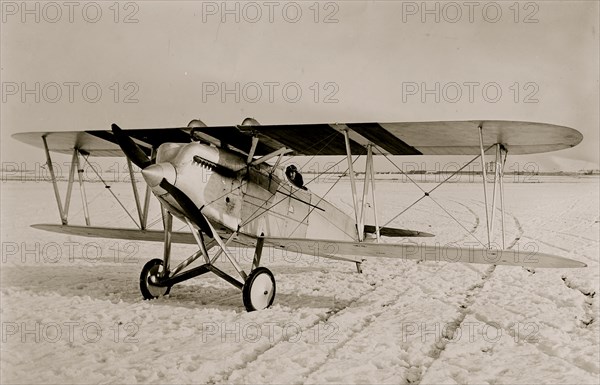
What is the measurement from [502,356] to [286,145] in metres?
4.17

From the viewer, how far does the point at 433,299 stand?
22.5ft

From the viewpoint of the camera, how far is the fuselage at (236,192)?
5.97m

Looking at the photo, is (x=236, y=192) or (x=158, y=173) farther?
(x=236, y=192)

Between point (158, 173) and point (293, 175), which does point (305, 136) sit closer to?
point (293, 175)

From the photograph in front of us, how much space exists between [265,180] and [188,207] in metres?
1.58

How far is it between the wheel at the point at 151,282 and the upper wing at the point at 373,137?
198cm

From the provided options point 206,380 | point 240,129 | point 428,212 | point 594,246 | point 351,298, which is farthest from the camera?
point 428,212

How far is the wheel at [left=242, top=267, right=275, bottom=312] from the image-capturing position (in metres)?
6.04

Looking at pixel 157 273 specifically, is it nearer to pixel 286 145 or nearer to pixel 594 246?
pixel 286 145

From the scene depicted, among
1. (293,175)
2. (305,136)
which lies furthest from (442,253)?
(293,175)

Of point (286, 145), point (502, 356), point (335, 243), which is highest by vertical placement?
point (286, 145)

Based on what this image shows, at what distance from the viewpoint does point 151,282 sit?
689cm

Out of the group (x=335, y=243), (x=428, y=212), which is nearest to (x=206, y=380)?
(x=335, y=243)

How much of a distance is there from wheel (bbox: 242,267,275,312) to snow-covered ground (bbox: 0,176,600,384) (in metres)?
0.14
